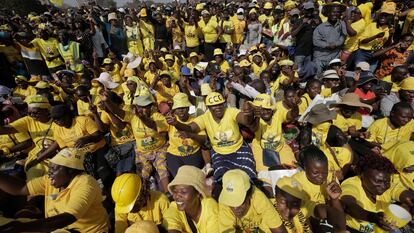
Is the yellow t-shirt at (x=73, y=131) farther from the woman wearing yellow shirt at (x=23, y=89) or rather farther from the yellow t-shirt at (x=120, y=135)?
the woman wearing yellow shirt at (x=23, y=89)

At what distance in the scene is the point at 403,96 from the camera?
4418 millimetres

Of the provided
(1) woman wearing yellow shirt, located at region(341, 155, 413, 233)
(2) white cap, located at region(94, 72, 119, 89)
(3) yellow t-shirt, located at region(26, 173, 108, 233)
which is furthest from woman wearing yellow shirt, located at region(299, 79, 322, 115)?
(2) white cap, located at region(94, 72, 119, 89)

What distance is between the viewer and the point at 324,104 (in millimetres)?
4008

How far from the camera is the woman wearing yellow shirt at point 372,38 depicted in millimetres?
6438

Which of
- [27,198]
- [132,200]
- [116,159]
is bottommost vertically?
[116,159]

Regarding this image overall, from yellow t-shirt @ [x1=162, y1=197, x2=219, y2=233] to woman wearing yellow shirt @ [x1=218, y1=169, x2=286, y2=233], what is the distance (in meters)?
0.06

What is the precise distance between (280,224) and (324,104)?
231cm

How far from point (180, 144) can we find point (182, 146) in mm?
47

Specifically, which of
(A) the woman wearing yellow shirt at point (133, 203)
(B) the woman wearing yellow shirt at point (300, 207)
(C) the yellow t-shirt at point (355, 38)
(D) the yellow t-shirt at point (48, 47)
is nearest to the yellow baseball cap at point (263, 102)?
(B) the woman wearing yellow shirt at point (300, 207)

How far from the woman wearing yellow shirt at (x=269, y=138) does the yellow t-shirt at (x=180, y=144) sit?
0.95 meters

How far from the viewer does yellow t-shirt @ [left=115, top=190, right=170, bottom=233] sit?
2.64 m

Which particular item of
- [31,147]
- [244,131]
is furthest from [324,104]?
[31,147]

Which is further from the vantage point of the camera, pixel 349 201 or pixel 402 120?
pixel 402 120

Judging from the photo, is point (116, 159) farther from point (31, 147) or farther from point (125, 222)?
point (125, 222)
